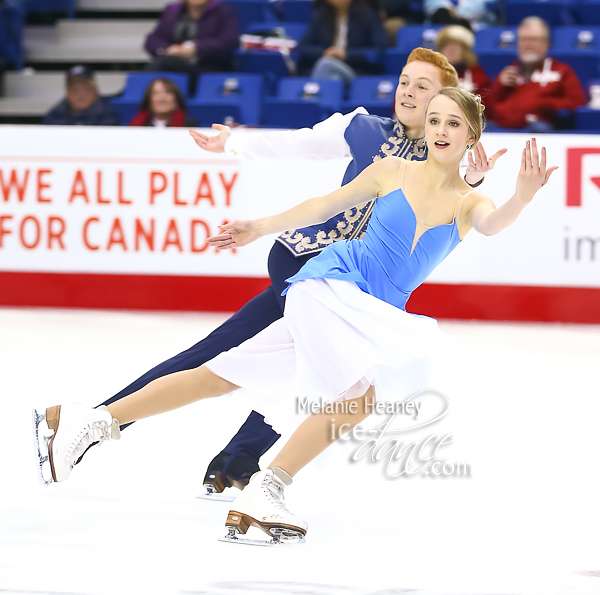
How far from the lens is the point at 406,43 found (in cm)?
805

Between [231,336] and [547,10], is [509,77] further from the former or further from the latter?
[231,336]

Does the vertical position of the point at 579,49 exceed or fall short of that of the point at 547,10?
Result: it falls short

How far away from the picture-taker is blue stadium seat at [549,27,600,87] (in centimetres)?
732

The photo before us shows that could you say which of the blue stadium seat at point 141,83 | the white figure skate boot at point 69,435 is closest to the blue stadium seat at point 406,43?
the blue stadium seat at point 141,83

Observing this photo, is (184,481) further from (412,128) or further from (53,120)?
(53,120)

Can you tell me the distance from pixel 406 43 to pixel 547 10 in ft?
Answer: 3.80

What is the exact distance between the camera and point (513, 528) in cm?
260

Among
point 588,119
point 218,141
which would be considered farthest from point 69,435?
point 588,119

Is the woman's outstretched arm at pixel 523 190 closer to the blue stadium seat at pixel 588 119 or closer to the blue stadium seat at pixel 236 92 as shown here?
the blue stadium seat at pixel 588 119

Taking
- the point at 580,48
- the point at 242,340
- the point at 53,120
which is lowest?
the point at 242,340

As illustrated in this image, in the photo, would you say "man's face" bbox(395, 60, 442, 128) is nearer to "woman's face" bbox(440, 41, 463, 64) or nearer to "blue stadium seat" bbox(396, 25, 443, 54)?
"woman's face" bbox(440, 41, 463, 64)

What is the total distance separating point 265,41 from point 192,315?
9.77 feet

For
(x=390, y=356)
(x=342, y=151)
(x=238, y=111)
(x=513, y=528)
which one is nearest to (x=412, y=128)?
(x=342, y=151)

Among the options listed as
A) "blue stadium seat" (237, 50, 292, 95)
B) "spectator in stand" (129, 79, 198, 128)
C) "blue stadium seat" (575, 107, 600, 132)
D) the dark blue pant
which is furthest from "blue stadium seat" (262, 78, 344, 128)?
the dark blue pant
